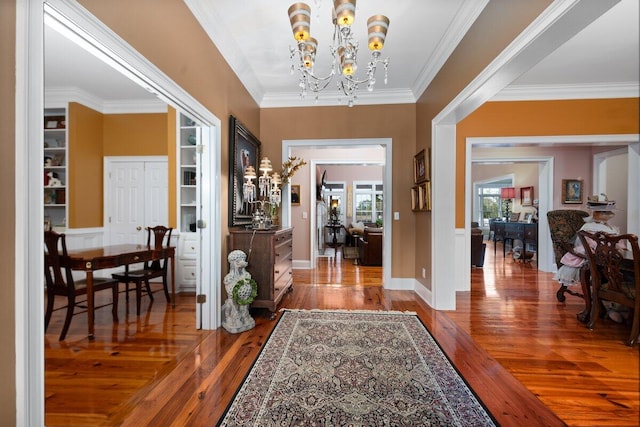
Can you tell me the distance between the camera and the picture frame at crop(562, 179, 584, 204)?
18.1 feet

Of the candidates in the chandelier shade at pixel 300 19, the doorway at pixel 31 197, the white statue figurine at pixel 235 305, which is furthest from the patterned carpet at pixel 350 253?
the doorway at pixel 31 197

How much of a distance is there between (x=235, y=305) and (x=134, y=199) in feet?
9.85

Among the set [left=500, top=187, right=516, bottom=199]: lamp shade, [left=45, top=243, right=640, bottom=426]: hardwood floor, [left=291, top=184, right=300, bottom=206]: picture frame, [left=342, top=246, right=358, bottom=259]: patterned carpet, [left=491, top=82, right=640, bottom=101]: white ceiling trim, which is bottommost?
[left=45, top=243, right=640, bottom=426]: hardwood floor

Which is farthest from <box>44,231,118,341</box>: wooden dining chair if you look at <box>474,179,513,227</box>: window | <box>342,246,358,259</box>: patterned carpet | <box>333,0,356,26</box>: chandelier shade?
<box>474,179,513,227</box>: window

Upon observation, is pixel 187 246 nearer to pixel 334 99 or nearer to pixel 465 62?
pixel 334 99

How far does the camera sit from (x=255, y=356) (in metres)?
2.40

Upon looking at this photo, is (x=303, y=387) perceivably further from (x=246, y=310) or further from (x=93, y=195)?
(x=93, y=195)

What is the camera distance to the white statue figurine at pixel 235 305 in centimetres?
286

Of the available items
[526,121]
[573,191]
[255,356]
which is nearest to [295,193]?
[526,121]

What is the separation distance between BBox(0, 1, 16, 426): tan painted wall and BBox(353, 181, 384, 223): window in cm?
941

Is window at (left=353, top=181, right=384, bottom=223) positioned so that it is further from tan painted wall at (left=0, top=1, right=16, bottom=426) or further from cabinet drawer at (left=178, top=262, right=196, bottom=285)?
tan painted wall at (left=0, top=1, right=16, bottom=426)

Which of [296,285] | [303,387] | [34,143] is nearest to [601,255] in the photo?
[303,387]

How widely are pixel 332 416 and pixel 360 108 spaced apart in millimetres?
3785

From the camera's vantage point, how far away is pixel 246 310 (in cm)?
296
